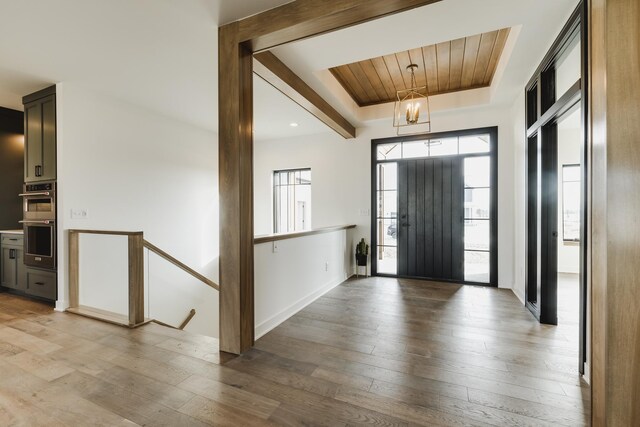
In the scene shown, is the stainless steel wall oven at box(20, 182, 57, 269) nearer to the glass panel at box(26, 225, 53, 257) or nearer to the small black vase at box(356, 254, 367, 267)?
the glass panel at box(26, 225, 53, 257)

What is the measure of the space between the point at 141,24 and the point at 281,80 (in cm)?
132

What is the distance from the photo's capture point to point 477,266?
475cm

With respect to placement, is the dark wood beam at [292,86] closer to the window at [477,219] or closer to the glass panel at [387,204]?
the glass panel at [387,204]

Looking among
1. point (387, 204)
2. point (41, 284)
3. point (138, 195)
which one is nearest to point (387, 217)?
point (387, 204)

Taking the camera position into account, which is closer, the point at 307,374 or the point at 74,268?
the point at 307,374

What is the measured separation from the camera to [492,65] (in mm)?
3654

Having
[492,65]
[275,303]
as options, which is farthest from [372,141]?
[275,303]

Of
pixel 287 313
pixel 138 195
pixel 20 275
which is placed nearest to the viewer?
pixel 287 313

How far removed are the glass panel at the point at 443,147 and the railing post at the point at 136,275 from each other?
460cm

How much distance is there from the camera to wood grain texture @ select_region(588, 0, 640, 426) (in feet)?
4.13

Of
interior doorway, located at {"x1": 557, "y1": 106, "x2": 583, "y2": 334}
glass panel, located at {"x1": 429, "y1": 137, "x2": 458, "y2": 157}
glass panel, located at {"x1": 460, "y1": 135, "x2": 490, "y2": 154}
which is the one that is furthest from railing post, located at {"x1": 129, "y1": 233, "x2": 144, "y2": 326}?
interior doorway, located at {"x1": 557, "y1": 106, "x2": 583, "y2": 334}

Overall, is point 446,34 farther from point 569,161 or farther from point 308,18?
point 569,161

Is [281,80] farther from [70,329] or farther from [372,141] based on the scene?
[70,329]

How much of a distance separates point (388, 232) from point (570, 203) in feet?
12.6
